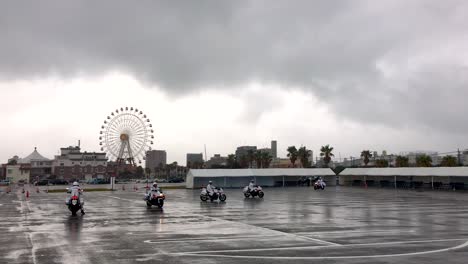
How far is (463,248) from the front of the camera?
45.4 ft

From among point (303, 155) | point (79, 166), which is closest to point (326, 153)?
point (303, 155)

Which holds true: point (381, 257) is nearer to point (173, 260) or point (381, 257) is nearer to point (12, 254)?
point (173, 260)

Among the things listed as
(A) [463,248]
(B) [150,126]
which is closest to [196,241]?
(A) [463,248]

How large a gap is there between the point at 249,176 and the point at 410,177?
24.0 metres

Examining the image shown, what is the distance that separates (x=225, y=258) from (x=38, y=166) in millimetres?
180445

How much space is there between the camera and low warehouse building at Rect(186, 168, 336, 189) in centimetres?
6962

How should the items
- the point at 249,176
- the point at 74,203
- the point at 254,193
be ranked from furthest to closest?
the point at 249,176, the point at 254,193, the point at 74,203

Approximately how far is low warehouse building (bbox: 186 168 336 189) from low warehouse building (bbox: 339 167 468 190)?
151 inches

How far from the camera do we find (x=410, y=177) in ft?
221

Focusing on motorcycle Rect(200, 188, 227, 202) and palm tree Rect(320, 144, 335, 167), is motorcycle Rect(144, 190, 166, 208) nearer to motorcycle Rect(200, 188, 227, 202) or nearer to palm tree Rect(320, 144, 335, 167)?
motorcycle Rect(200, 188, 227, 202)

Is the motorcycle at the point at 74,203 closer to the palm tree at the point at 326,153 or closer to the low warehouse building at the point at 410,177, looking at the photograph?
the low warehouse building at the point at 410,177

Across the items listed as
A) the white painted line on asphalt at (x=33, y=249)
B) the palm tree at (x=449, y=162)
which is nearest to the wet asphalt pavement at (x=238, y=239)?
the white painted line on asphalt at (x=33, y=249)

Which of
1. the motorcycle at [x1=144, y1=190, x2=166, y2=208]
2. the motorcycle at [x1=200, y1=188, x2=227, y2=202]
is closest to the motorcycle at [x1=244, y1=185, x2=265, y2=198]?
the motorcycle at [x1=200, y1=188, x2=227, y2=202]

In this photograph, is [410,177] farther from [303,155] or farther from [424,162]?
[303,155]
